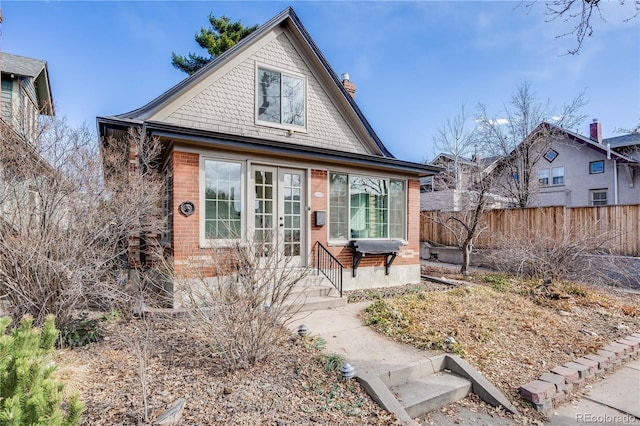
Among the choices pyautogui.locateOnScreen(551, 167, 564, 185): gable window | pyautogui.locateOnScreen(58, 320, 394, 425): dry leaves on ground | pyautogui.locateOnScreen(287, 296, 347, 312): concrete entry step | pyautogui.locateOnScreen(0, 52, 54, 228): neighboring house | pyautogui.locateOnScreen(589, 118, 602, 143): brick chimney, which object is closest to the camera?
pyautogui.locateOnScreen(58, 320, 394, 425): dry leaves on ground

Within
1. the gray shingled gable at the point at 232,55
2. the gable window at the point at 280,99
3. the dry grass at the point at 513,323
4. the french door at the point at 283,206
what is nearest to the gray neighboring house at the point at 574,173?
the gray shingled gable at the point at 232,55

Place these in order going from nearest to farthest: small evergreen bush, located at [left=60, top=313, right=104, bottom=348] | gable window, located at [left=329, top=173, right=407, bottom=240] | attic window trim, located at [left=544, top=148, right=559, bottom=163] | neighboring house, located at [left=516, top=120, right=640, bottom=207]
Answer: small evergreen bush, located at [left=60, top=313, right=104, bottom=348] → gable window, located at [left=329, top=173, right=407, bottom=240] → neighboring house, located at [left=516, top=120, right=640, bottom=207] → attic window trim, located at [left=544, top=148, right=559, bottom=163]

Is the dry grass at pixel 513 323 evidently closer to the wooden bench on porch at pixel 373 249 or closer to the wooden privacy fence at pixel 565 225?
the wooden bench on porch at pixel 373 249

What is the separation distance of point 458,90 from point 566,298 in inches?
562

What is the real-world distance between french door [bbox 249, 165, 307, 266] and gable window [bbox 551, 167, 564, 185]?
20569 mm

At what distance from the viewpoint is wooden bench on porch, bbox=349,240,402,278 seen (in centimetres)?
833

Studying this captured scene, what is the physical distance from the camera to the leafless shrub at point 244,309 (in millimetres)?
3619

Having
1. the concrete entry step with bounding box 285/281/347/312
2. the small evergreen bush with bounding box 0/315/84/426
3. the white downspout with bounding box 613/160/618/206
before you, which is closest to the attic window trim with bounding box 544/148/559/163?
the white downspout with bounding box 613/160/618/206

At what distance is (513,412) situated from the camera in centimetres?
352

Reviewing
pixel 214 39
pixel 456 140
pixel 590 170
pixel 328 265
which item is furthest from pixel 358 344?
pixel 590 170

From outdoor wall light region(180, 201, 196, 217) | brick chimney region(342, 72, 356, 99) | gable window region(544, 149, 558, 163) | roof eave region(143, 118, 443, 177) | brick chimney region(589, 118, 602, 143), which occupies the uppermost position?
brick chimney region(589, 118, 602, 143)

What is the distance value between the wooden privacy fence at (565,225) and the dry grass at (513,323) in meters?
A: 1.70

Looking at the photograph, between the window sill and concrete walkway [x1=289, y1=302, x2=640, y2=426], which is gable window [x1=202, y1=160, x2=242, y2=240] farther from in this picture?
concrete walkway [x1=289, y1=302, x2=640, y2=426]

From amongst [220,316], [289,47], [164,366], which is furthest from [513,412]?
[289,47]
